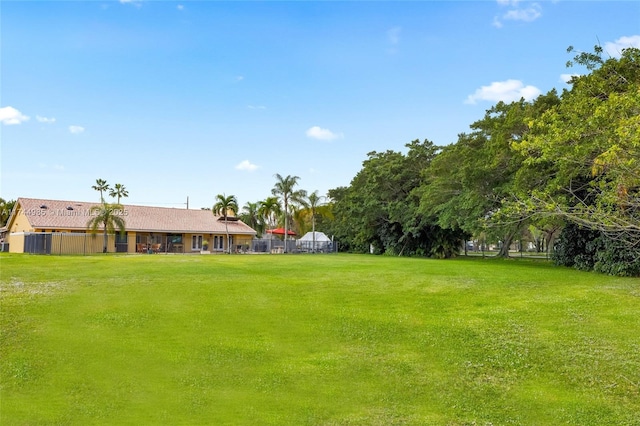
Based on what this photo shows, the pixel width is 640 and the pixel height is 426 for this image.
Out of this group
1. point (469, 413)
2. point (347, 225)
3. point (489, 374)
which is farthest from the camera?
point (347, 225)

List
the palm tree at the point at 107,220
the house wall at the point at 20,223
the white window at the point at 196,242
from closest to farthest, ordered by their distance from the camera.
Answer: the palm tree at the point at 107,220, the house wall at the point at 20,223, the white window at the point at 196,242

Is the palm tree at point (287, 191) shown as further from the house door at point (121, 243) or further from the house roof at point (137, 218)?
the house door at point (121, 243)

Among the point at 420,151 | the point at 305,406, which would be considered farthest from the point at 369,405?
the point at 420,151

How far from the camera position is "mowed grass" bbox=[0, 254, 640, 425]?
305 inches

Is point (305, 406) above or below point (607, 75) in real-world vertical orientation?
below

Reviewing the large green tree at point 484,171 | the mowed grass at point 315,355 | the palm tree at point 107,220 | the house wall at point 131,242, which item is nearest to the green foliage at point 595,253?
the large green tree at point 484,171

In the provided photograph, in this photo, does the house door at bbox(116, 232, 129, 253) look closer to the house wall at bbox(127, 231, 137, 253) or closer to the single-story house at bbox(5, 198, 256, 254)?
the single-story house at bbox(5, 198, 256, 254)

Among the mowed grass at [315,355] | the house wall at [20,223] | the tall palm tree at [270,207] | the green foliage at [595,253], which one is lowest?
the mowed grass at [315,355]

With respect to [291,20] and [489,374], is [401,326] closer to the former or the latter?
[489,374]

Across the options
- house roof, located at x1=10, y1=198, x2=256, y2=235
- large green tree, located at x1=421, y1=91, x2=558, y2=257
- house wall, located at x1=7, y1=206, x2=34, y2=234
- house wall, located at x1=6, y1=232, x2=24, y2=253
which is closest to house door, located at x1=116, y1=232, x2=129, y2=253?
house roof, located at x1=10, y1=198, x2=256, y2=235

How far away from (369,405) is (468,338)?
4.11 metres

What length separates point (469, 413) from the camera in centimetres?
777

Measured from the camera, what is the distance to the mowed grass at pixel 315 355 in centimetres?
773

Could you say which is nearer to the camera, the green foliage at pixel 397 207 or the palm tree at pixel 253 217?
the green foliage at pixel 397 207
